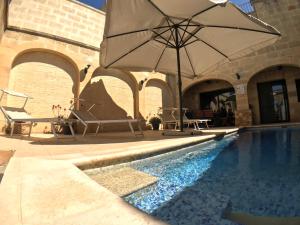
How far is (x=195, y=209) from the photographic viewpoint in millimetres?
1315

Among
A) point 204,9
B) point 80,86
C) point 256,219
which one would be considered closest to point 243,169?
point 256,219

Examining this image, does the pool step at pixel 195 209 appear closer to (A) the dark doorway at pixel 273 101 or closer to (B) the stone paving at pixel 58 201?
(B) the stone paving at pixel 58 201

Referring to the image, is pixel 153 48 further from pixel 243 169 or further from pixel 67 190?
pixel 67 190

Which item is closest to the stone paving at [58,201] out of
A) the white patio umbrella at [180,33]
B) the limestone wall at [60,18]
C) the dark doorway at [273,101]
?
the white patio umbrella at [180,33]

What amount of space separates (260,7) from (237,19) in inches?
326

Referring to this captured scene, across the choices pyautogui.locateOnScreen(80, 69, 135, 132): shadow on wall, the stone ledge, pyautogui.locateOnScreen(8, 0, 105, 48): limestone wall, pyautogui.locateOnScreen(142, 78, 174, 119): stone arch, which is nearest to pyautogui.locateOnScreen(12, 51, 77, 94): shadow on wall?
pyautogui.locateOnScreen(80, 69, 135, 132): shadow on wall

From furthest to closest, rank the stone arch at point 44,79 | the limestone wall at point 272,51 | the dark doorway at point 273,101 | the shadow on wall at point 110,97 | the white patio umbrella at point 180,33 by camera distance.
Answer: the dark doorway at point 273,101, the limestone wall at point 272,51, the shadow on wall at point 110,97, the stone arch at point 44,79, the white patio umbrella at point 180,33

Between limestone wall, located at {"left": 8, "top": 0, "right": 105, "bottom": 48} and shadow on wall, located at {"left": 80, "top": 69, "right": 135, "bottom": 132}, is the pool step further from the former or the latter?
limestone wall, located at {"left": 8, "top": 0, "right": 105, "bottom": 48}

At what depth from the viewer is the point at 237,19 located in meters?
4.76

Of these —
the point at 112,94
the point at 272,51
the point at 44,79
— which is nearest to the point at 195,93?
the point at 272,51

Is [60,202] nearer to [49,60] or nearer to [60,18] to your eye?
[49,60]

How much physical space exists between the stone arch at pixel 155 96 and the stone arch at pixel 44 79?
355cm

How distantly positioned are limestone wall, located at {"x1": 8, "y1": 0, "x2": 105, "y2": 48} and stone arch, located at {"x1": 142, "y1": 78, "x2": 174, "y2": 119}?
3.27m

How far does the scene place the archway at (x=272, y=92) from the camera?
10930mm
